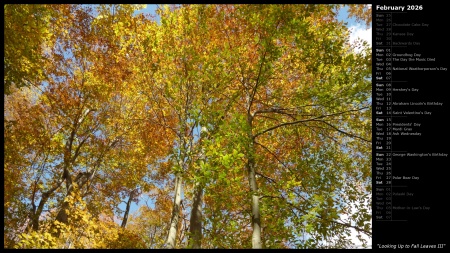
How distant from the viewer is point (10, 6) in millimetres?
8281

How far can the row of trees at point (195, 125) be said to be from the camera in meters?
7.18

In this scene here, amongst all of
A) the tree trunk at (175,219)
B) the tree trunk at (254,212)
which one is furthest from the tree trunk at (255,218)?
the tree trunk at (175,219)

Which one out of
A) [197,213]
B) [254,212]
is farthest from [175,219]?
[254,212]

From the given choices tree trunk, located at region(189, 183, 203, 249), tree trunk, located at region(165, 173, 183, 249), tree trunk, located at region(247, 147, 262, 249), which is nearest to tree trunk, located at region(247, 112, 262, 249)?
tree trunk, located at region(247, 147, 262, 249)

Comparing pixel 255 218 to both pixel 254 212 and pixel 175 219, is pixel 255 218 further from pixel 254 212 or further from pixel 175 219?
pixel 175 219

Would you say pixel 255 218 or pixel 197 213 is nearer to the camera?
pixel 255 218

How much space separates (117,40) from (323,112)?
12836 mm

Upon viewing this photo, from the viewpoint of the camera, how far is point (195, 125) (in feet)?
31.1

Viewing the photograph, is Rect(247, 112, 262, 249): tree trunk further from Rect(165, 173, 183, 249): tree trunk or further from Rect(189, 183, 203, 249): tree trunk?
Rect(165, 173, 183, 249): tree trunk

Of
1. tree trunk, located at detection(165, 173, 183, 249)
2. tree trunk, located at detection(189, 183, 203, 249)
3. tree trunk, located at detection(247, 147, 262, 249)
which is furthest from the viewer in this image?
tree trunk, located at detection(189, 183, 203, 249)

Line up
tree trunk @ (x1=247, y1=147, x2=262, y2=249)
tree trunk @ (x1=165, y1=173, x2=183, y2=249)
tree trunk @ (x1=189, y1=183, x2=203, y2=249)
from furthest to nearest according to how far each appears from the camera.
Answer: tree trunk @ (x1=189, y1=183, x2=203, y2=249)
tree trunk @ (x1=165, y1=173, x2=183, y2=249)
tree trunk @ (x1=247, y1=147, x2=262, y2=249)

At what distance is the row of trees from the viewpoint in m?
7.18

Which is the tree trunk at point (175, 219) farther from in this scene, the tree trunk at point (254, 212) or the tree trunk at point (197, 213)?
the tree trunk at point (254, 212)
